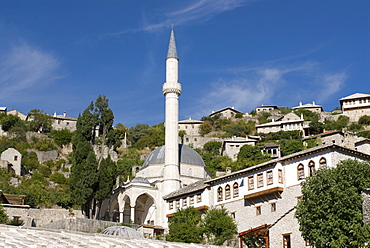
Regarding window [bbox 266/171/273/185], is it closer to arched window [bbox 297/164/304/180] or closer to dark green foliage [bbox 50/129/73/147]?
arched window [bbox 297/164/304/180]

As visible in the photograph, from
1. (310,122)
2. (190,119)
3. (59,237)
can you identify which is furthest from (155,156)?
(190,119)

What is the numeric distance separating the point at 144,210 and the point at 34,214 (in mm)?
9043

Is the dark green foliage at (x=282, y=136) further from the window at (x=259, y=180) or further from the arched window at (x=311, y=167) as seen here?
the arched window at (x=311, y=167)

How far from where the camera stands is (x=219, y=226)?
1233 inches

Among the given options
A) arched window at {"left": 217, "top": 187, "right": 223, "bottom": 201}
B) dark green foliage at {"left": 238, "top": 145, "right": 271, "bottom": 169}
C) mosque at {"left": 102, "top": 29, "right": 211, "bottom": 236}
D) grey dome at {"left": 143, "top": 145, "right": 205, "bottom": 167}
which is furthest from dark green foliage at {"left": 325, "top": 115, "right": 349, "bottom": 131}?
arched window at {"left": 217, "top": 187, "right": 223, "bottom": 201}

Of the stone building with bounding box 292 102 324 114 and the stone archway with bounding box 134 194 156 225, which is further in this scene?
the stone building with bounding box 292 102 324 114

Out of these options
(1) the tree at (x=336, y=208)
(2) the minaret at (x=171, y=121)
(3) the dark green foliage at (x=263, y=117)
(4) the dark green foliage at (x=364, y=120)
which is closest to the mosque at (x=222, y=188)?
(2) the minaret at (x=171, y=121)

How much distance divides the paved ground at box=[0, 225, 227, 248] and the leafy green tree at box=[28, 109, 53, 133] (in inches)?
2671

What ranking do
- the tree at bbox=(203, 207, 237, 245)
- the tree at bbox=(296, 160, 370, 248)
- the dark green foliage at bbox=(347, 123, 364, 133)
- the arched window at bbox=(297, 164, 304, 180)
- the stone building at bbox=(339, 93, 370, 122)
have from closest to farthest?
the tree at bbox=(296, 160, 370, 248) → the arched window at bbox=(297, 164, 304, 180) → the tree at bbox=(203, 207, 237, 245) → the dark green foliage at bbox=(347, 123, 364, 133) → the stone building at bbox=(339, 93, 370, 122)

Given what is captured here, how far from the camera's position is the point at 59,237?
1864cm

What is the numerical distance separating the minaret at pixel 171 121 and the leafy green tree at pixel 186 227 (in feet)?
26.9

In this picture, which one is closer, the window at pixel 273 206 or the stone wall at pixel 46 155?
the window at pixel 273 206

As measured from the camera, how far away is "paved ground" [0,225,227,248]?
55.0 ft

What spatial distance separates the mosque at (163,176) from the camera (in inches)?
1702
